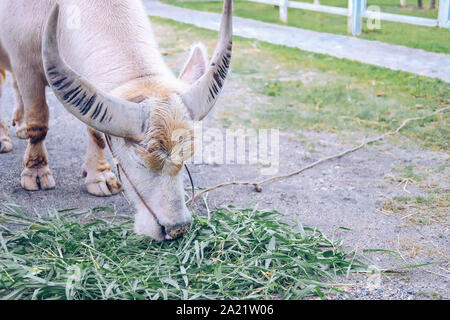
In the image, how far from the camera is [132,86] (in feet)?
10.2

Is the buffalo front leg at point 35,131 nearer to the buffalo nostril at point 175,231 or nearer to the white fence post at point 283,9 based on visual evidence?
the buffalo nostril at point 175,231

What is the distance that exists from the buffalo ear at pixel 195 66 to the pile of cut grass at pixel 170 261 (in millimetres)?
949

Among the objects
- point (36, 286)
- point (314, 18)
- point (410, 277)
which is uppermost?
point (314, 18)

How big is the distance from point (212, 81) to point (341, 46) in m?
6.44

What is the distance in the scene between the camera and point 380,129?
223 inches

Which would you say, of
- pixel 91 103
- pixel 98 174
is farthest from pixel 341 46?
pixel 91 103

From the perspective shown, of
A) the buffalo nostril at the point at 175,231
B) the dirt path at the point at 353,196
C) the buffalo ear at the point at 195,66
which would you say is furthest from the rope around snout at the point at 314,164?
the buffalo ear at the point at 195,66

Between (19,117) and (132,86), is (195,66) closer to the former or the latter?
(132,86)

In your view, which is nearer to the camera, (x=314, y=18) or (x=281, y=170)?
(x=281, y=170)

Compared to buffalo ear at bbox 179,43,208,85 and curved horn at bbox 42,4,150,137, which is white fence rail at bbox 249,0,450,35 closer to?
buffalo ear at bbox 179,43,208,85

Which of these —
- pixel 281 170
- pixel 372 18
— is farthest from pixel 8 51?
pixel 372 18

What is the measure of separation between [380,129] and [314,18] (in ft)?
22.0

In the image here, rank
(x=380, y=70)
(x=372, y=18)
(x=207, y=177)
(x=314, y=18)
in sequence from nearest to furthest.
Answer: (x=207, y=177), (x=380, y=70), (x=372, y=18), (x=314, y=18)
